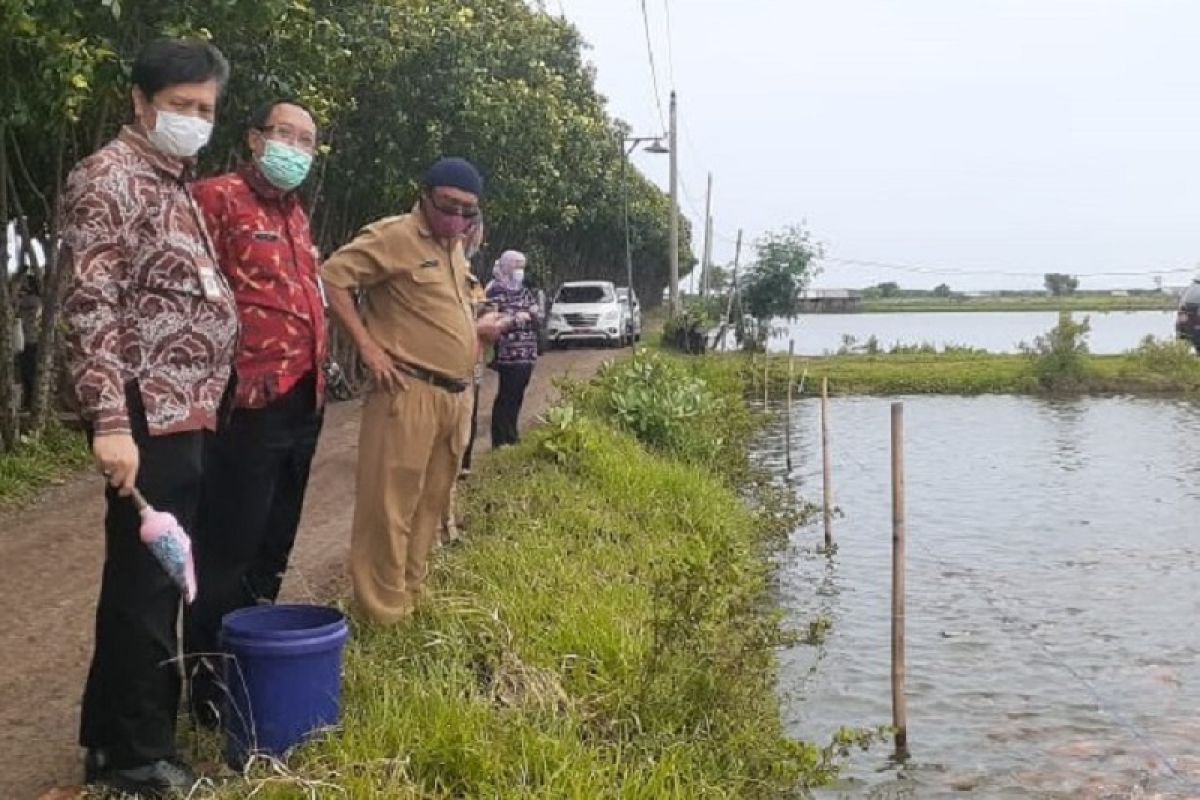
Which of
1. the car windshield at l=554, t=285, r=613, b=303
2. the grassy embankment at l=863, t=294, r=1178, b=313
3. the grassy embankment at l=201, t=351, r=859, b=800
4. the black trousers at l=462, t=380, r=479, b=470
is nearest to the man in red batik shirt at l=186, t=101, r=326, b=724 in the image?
the grassy embankment at l=201, t=351, r=859, b=800

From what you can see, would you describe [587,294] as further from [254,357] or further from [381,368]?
[254,357]

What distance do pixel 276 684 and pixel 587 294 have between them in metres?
26.5

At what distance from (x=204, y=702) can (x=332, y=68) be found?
29.1ft

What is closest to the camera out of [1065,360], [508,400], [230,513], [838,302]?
[230,513]

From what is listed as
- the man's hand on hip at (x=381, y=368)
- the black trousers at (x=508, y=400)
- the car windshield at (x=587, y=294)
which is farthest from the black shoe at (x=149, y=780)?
the car windshield at (x=587, y=294)

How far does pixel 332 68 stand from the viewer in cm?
1209

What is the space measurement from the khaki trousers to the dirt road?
3.75ft

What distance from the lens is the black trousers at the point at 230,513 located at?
4.16m

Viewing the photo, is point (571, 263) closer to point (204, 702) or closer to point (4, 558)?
point (4, 558)

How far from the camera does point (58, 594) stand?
656 centimetres

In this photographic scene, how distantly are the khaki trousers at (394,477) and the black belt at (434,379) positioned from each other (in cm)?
2

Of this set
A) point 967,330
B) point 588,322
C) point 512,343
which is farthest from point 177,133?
point 967,330

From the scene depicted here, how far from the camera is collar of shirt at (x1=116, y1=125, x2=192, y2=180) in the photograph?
11.7 feet

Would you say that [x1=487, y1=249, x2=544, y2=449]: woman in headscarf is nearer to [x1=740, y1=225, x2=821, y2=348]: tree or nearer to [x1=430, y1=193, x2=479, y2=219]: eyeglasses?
[x1=430, y1=193, x2=479, y2=219]: eyeglasses
